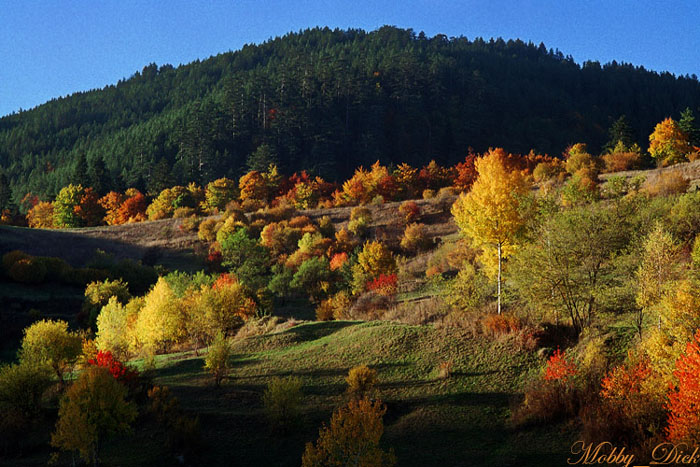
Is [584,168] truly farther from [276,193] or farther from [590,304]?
[276,193]

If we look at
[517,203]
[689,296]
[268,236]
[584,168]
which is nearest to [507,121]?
[584,168]

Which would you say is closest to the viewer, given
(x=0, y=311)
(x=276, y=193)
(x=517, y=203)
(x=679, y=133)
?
(x=517, y=203)

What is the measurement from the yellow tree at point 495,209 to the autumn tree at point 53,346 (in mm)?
21984

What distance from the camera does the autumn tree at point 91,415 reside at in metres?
12.8

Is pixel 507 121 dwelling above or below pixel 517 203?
above

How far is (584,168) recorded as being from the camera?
5884cm

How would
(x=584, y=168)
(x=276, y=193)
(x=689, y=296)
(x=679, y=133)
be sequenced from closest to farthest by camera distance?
(x=689, y=296) < (x=584, y=168) < (x=679, y=133) < (x=276, y=193)

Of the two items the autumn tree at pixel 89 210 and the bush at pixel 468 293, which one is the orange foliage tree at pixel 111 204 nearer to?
the autumn tree at pixel 89 210

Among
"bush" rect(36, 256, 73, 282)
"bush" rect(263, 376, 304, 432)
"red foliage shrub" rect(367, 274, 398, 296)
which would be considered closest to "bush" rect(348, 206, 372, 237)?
"red foliage shrub" rect(367, 274, 398, 296)

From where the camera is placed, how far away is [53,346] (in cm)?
2409

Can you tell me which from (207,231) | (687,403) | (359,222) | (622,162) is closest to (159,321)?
(687,403)

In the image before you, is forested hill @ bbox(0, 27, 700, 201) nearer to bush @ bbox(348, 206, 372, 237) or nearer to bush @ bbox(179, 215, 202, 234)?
bush @ bbox(179, 215, 202, 234)

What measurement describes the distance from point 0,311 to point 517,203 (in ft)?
139

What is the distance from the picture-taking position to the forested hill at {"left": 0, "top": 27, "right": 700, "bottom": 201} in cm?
11519
